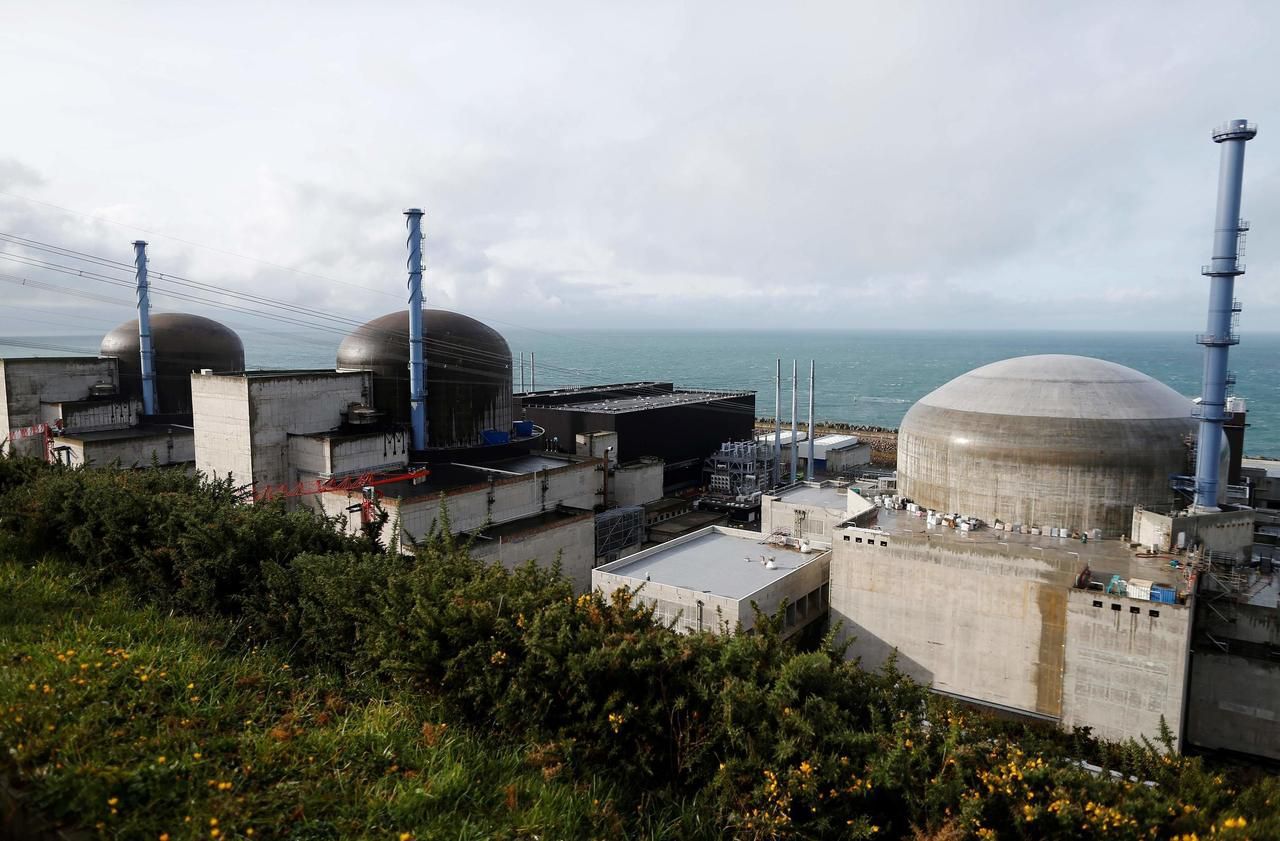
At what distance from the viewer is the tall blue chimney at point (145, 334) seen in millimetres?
44156

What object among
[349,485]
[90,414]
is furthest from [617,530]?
[90,414]

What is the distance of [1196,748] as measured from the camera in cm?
2733

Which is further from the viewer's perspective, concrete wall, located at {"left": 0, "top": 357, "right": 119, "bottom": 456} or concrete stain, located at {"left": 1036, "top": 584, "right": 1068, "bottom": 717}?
concrete wall, located at {"left": 0, "top": 357, "right": 119, "bottom": 456}

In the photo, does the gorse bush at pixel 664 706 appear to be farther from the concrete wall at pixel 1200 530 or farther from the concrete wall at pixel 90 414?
the concrete wall at pixel 90 414

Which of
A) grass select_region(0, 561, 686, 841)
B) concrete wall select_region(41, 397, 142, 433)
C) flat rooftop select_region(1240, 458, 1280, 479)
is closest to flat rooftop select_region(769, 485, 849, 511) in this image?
flat rooftop select_region(1240, 458, 1280, 479)

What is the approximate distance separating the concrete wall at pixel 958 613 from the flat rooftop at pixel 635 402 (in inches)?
878

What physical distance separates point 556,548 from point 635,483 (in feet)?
47.6

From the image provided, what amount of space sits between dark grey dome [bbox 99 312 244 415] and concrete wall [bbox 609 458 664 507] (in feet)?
81.5

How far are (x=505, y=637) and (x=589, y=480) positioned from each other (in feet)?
96.4

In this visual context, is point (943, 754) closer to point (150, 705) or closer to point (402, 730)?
point (402, 730)

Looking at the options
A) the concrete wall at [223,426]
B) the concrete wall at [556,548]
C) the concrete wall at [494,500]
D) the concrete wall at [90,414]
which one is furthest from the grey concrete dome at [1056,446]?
the concrete wall at [90,414]

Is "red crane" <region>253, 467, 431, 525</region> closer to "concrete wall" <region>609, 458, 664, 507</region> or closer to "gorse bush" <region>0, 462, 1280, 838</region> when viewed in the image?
"concrete wall" <region>609, 458, 664, 507</region>

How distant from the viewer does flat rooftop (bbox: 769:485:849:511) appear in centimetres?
4122

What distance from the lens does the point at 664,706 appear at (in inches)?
376
